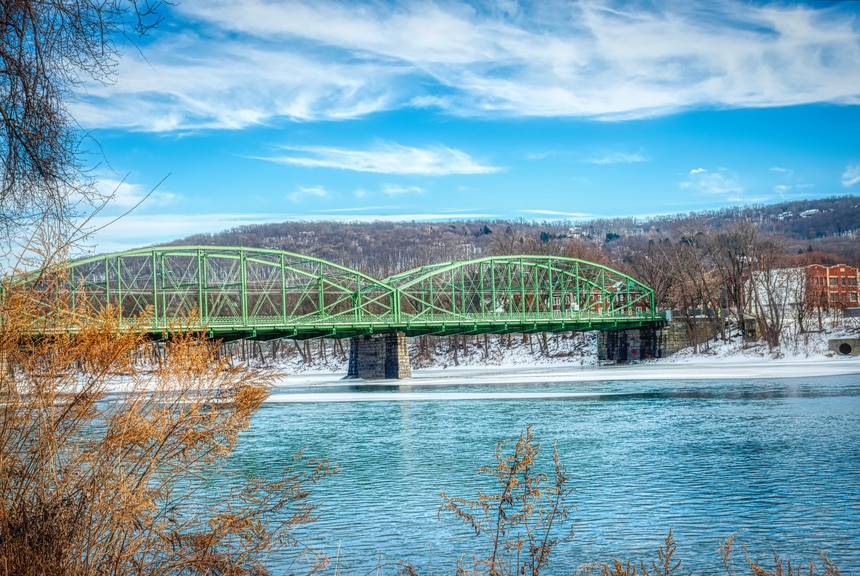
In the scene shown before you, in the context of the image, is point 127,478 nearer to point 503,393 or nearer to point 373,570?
point 373,570

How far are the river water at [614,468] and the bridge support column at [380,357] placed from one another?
30.4 m

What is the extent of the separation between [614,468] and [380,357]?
5540cm

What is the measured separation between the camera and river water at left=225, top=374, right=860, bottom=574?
13.5m

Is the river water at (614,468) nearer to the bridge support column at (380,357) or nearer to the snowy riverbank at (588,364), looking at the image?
the snowy riverbank at (588,364)

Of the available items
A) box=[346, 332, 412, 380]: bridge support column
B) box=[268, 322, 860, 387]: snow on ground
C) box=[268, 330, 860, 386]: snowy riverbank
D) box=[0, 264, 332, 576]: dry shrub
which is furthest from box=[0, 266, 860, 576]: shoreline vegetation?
box=[346, 332, 412, 380]: bridge support column

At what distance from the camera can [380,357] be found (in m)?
75.6

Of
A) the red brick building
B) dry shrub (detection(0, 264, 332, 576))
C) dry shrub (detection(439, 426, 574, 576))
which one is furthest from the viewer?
the red brick building

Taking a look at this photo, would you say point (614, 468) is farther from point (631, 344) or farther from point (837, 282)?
point (837, 282)

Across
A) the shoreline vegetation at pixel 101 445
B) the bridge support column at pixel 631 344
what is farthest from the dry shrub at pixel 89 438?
the bridge support column at pixel 631 344

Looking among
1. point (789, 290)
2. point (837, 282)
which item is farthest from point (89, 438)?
point (837, 282)

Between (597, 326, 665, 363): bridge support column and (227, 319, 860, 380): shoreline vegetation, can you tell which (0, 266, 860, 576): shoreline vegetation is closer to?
(227, 319, 860, 380): shoreline vegetation

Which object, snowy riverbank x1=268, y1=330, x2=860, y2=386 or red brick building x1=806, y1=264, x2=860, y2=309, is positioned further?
red brick building x1=806, y1=264, x2=860, y2=309

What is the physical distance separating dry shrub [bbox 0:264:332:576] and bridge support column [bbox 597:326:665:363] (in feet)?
277

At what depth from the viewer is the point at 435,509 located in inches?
659
